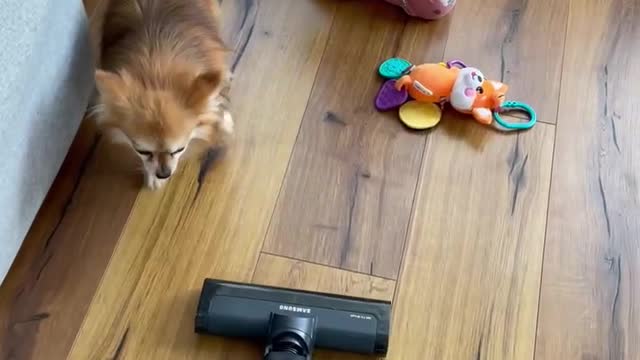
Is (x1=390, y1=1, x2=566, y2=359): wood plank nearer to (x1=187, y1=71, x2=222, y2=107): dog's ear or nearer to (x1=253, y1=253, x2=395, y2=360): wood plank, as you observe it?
(x1=253, y1=253, x2=395, y2=360): wood plank

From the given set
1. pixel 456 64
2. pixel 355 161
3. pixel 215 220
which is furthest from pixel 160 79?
pixel 456 64

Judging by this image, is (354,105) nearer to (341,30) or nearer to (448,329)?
(341,30)

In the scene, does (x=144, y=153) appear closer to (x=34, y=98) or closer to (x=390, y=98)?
(x=34, y=98)

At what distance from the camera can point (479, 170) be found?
1761mm

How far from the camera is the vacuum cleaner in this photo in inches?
57.4

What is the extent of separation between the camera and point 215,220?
1679 mm

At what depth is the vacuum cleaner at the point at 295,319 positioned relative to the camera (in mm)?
1457

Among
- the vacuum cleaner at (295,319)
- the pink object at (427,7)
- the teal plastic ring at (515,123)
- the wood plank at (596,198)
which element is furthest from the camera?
the pink object at (427,7)

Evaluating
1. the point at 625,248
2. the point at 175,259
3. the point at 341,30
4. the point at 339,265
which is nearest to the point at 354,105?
the point at 341,30

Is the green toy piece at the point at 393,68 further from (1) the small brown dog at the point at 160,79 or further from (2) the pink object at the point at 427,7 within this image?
(1) the small brown dog at the point at 160,79

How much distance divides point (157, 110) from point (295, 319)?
1.57ft

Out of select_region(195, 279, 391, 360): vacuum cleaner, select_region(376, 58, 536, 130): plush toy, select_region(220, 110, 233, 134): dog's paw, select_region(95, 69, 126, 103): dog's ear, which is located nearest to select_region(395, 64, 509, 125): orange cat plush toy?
select_region(376, 58, 536, 130): plush toy

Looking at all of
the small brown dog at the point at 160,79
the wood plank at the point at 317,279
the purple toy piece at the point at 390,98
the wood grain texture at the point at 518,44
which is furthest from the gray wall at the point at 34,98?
the wood grain texture at the point at 518,44

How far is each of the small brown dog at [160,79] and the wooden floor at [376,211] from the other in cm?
13
